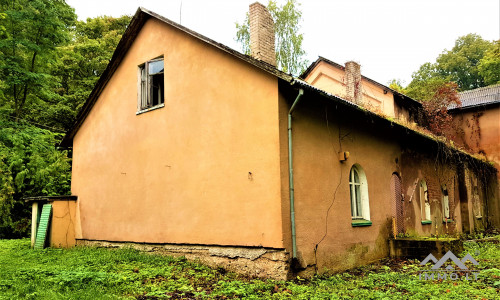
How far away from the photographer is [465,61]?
1751 inches

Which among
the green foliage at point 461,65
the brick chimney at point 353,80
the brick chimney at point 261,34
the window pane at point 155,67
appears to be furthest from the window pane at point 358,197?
the green foliage at point 461,65

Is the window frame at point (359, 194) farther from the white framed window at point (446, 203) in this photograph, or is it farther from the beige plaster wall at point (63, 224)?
the beige plaster wall at point (63, 224)

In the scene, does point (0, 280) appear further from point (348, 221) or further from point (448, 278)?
point (448, 278)

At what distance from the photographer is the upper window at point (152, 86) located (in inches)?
411

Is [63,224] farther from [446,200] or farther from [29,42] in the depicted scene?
[446,200]

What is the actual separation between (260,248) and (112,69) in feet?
25.8

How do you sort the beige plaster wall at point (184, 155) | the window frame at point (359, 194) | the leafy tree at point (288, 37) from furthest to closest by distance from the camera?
1. the leafy tree at point (288, 37)
2. the window frame at point (359, 194)
3. the beige plaster wall at point (184, 155)

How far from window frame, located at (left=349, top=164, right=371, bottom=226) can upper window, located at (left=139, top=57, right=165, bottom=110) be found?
567 centimetres

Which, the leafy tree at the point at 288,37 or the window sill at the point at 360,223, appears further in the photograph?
the leafy tree at the point at 288,37

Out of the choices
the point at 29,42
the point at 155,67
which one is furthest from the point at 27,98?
the point at 155,67

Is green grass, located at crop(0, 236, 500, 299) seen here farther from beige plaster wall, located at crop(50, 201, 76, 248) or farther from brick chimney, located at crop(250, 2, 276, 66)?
brick chimney, located at crop(250, 2, 276, 66)

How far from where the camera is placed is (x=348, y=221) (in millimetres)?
8672

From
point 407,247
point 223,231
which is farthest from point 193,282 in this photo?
point 407,247

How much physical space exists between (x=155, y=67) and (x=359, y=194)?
6657 mm
